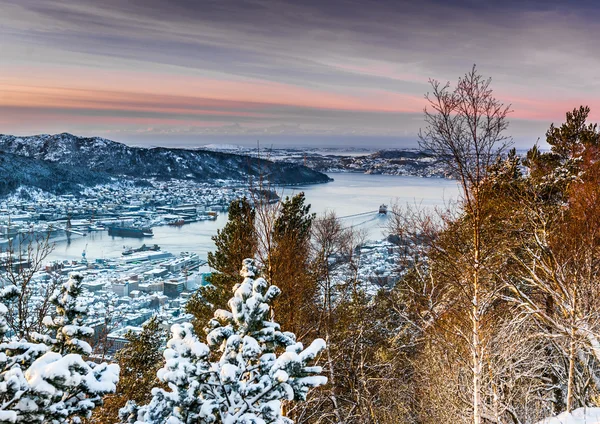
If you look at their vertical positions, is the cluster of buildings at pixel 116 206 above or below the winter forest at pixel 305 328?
below

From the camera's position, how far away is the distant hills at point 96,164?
157ft

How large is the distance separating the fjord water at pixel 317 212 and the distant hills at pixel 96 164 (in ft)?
17.8

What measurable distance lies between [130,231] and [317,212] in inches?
765

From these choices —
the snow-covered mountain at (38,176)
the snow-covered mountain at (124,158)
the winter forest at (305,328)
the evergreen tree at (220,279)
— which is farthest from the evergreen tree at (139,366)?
the snow-covered mountain at (124,158)

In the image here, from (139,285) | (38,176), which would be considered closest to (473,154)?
(139,285)

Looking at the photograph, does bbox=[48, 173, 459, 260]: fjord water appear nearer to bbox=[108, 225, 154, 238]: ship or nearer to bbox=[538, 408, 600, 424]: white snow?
bbox=[108, 225, 154, 238]: ship

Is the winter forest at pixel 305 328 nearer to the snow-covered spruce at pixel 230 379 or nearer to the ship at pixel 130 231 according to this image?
the snow-covered spruce at pixel 230 379

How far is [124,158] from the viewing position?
7956cm

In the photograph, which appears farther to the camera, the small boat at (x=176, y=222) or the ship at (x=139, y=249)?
the small boat at (x=176, y=222)

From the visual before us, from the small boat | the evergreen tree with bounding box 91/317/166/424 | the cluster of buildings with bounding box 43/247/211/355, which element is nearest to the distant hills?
the small boat

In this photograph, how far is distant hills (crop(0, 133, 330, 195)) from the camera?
47781 millimetres

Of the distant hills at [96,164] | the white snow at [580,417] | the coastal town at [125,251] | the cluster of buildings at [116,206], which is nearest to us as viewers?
the white snow at [580,417]

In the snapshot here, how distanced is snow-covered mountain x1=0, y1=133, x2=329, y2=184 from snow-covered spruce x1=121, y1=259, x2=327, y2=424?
51.6 metres

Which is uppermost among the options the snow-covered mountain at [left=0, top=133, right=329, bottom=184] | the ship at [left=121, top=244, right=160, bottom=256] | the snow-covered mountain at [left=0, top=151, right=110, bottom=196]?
the snow-covered mountain at [left=0, top=133, right=329, bottom=184]
